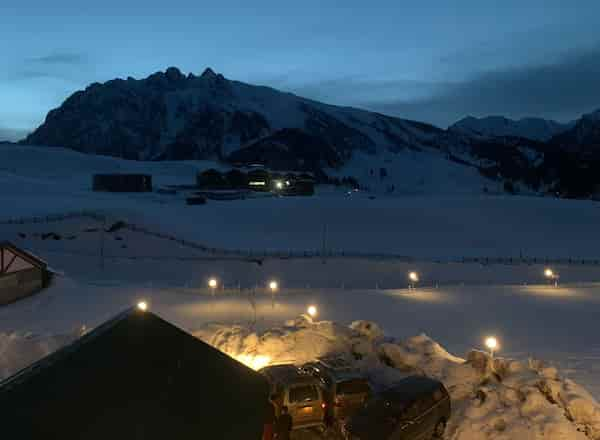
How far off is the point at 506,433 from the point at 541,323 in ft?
46.5

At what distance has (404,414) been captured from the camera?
952 cm

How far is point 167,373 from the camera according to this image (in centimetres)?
748

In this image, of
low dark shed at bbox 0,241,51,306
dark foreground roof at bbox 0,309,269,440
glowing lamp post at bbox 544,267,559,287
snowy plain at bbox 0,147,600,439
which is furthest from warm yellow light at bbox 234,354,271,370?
glowing lamp post at bbox 544,267,559,287

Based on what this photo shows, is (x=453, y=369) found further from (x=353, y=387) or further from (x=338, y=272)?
(x=338, y=272)

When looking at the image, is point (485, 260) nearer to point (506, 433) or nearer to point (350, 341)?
point (350, 341)

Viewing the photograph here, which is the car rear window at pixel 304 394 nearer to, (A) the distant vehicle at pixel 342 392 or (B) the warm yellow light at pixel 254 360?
(A) the distant vehicle at pixel 342 392

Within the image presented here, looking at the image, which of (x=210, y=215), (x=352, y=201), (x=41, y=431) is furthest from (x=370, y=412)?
(x=352, y=201)

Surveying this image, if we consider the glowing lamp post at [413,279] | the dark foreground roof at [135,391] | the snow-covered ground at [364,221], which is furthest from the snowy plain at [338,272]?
the dark foreground roof at [135,391]

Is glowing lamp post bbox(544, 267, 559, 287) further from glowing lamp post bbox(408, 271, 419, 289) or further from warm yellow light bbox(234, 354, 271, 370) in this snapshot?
warm yellow light bbox(234, 354, 271, 370)

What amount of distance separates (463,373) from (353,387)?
2.83 meters

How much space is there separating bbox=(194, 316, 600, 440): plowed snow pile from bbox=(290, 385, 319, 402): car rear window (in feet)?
7.76

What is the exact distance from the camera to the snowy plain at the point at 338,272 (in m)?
19.5

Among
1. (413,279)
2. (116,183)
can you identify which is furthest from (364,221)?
(116,183)

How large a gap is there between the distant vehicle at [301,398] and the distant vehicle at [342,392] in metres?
0.21
